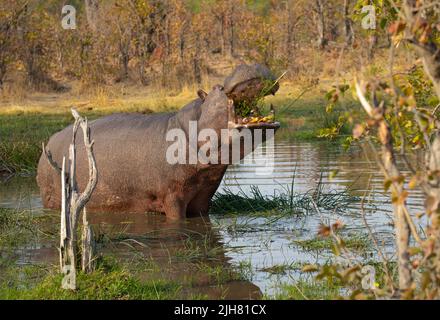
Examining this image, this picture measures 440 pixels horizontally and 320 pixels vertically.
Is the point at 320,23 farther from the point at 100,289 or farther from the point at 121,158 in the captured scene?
the point at 100,289

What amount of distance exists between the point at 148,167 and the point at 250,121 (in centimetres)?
117

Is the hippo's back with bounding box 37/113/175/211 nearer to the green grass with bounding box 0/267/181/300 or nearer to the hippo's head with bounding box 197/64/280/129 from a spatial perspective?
the hippo's head with bounding box 197/64/280/129

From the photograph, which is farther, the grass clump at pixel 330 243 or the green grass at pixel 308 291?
the grass clump at pixel 330 243

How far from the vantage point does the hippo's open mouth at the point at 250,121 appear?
6316 millimetres

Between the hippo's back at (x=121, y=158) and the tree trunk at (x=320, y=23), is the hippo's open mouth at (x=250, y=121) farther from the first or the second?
the tree trunk at (x=320, y=23)

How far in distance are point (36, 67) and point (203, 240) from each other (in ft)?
46.3

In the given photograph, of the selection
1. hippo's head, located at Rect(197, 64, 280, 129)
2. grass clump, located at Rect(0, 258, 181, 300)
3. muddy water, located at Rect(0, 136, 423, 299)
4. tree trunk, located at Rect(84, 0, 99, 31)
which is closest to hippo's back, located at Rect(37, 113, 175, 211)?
muddy water, located at Rect(0, 136, 423, 299)

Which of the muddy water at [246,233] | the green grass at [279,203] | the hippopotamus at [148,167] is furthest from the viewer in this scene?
the green grass at [279,203]

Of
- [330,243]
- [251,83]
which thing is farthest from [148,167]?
[330,243]

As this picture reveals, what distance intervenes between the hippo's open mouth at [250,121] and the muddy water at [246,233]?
1.96ft

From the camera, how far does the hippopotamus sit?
6.93 meters

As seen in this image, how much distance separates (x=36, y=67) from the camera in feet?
64.3

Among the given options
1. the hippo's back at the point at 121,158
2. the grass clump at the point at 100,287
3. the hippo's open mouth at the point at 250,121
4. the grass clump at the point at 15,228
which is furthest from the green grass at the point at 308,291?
the hippo's back at the point at 121,158

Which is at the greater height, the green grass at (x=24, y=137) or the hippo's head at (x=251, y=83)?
the hippo's head at (x=251, y=83)
